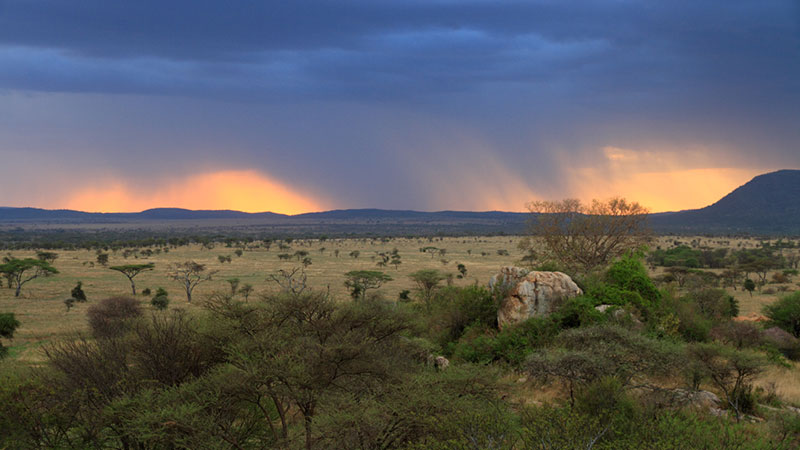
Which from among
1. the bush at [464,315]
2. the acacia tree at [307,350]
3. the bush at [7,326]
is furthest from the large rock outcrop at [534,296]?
the bush at [7,326]

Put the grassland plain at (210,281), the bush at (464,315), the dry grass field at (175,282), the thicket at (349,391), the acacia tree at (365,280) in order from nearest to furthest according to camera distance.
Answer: the thicket at (349,391) → the bush at (464,315) → the grassland plain at (210,281) → the dry grass field at (175,282) → the acacia tree at (365,280)

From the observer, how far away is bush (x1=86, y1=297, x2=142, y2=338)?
31417 millimetres

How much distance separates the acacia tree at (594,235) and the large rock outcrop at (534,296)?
18372mm

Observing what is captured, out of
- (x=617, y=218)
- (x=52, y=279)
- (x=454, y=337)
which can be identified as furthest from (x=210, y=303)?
(x=52, y=279)

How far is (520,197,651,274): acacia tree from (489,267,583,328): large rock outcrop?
723 inches

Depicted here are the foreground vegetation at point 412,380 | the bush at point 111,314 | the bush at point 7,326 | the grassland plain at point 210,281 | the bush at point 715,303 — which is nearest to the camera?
the foreground vegetation at point 412,380

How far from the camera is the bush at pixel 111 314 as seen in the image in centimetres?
→ 3142

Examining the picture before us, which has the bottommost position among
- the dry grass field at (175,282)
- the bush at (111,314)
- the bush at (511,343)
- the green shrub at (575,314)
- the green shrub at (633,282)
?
the dry grass field at (175,282)

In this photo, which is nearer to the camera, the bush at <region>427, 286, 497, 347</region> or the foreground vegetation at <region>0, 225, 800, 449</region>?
the foreground vegetation at <region>0, 225, 800, 449</region>

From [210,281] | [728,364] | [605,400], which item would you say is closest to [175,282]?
[210,281]

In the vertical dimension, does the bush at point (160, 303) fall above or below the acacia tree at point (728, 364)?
below

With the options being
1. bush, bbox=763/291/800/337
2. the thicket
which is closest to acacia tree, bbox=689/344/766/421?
the thicket

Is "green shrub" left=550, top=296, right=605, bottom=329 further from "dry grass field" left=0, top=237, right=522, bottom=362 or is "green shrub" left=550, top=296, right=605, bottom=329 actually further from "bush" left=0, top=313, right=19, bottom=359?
"bush" left=0, top=313, right=19, bottom=359

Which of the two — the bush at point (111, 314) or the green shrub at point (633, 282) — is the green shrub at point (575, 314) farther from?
the bush at point (111, 314)
